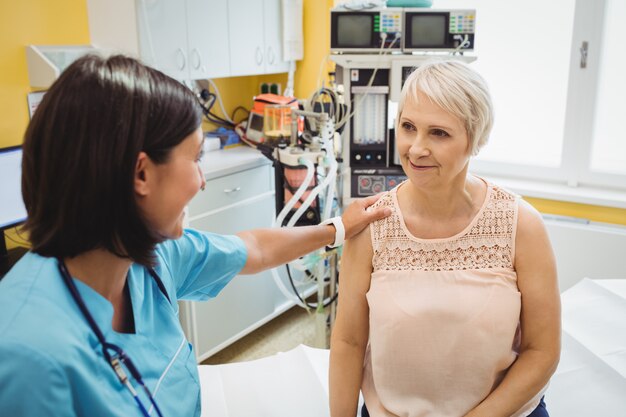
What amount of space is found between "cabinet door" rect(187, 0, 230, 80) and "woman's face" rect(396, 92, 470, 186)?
62.8 inches

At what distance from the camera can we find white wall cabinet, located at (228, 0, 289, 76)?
2893 millimetres

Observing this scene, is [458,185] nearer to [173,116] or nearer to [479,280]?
[479,280]

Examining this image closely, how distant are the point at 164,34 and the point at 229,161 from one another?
642mm

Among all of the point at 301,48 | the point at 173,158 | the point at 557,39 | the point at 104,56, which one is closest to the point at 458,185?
the point at 173,158

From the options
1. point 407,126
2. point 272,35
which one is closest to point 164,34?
point 272,35

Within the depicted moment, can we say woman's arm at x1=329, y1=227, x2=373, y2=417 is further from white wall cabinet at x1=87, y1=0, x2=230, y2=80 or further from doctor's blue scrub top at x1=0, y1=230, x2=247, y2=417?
white wall cabinet at x1=87, y1=0, x2=230, y2=80

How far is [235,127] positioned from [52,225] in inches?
96.7

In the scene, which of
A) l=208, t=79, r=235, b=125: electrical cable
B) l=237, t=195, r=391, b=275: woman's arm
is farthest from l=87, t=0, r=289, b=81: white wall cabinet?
l=237, t=195, r=391, b=275: woman's arm

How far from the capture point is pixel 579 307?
192 centimetres

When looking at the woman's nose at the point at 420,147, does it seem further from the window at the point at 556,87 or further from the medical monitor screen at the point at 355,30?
the window at the point at 556,87

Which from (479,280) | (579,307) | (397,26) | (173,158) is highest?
(397,26)

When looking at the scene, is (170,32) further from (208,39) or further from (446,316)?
(446,316)

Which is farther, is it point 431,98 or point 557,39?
point 557,39

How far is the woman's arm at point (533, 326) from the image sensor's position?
1332mm
